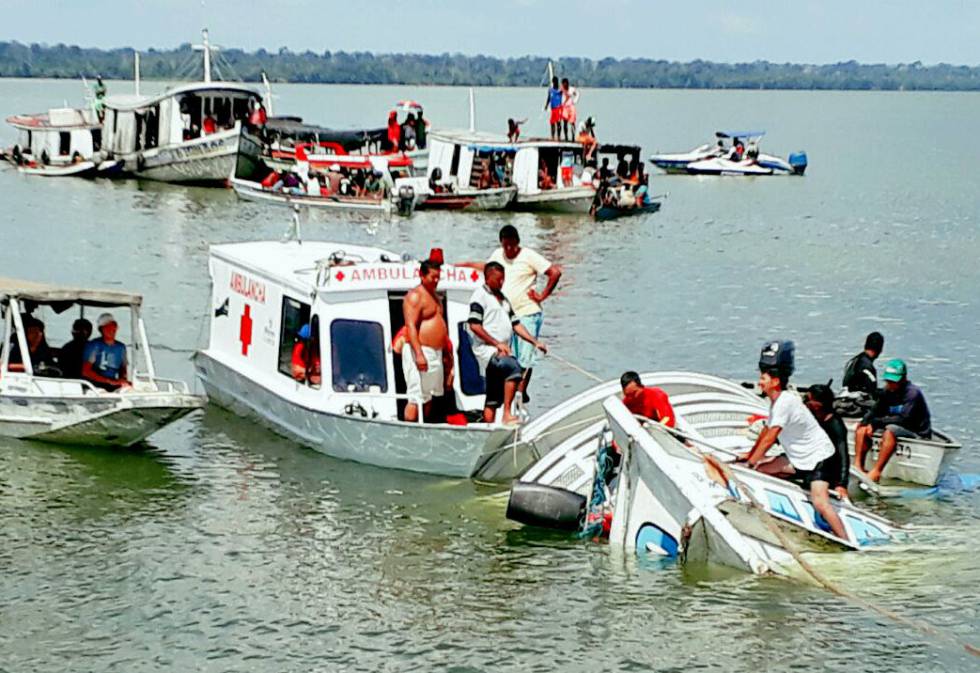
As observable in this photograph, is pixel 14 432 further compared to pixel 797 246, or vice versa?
pixel 797 246

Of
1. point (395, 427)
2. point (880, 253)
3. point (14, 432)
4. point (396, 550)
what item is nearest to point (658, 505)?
point (396, 550)

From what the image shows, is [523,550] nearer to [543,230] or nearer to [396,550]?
[396,550]

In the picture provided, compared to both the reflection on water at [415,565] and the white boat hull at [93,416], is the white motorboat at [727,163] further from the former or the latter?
the white boat hull at [93,416]

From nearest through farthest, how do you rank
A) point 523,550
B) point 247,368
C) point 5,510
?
point 523,550 → point 5,510 → point 247,368

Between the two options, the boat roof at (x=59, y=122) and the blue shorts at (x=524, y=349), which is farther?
the boat roof at (x=59, y=122)

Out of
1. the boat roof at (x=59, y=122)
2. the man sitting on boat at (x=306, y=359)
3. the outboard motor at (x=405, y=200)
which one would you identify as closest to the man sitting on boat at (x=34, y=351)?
the man sitting on boat at (x=306, y=359)

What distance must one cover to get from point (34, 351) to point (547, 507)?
24.0 feet

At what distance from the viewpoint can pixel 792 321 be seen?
3319 centimetres

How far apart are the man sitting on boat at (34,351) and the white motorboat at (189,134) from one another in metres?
35.4

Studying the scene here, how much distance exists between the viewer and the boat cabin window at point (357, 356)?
1908cm

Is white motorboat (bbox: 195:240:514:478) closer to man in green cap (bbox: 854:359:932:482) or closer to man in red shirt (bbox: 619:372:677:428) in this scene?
man in red shirt (bbox: 619:372:677:428)

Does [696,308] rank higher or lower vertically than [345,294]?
lower

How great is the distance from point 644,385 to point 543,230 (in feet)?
97.3

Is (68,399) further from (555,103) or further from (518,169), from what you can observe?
(555,103)
